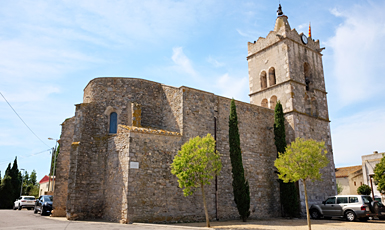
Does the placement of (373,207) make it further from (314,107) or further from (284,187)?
(314,107)

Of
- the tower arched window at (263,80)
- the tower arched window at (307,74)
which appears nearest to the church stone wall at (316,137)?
the tower arched window at (307,74)

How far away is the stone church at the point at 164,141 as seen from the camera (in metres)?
15.2

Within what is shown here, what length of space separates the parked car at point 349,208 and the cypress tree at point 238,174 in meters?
5.24

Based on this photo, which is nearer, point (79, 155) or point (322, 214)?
point (79, 155)

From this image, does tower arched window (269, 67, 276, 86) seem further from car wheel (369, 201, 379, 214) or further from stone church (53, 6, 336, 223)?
car wheel (369, 201, 379, 214)

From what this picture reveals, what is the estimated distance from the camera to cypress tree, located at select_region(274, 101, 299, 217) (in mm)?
18672

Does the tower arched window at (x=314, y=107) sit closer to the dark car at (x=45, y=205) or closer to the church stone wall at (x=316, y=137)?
the church stone wall at (x=316, y=137)

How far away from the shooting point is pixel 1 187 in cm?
3909

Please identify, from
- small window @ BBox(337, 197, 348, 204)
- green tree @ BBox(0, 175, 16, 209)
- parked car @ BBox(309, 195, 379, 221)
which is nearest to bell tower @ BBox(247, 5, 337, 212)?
parked car @ BBox(309, 195, 379, 221)

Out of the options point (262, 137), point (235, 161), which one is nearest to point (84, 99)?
point (235, 161)

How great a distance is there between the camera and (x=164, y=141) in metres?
16.2

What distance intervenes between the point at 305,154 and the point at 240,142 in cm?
610

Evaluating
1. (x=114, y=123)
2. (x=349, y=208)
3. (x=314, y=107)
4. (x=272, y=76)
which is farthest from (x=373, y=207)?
(x=114, y=123)

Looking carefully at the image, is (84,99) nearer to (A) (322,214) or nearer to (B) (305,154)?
(B) (305,154)
